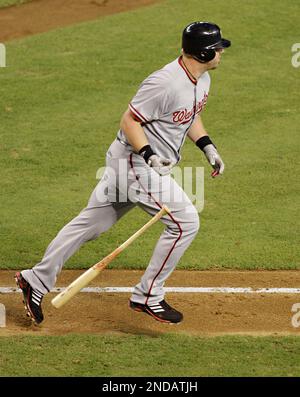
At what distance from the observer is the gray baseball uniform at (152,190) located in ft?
23.5

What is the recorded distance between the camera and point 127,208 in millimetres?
7551

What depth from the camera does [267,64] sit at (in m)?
12.9

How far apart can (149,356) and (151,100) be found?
171cm

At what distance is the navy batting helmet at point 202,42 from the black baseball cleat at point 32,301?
1.99 metres

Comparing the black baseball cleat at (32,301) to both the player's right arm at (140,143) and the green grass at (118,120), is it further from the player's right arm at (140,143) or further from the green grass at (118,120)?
the player's right arm at (140,143)

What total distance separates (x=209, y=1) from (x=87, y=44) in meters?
2.10

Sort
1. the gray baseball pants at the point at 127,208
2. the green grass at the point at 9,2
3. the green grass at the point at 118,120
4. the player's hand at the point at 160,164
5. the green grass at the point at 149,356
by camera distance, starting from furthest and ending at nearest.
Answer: the green grass at the point at 9,2, the green grass at the point at 118,120, the gray baseball pants at the point at 127,208, the player's hand at the point at 160,164, the green grass at the point at 149,356

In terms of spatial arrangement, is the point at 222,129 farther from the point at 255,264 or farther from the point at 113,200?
the point at 113,200

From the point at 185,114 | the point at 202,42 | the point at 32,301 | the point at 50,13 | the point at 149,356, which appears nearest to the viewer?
the point at 149,356

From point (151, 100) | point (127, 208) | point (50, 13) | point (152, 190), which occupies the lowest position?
point (50, 13)

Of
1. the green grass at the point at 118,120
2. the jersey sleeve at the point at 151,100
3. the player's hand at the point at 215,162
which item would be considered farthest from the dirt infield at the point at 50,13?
the jersey sleeve at the point at 151,100

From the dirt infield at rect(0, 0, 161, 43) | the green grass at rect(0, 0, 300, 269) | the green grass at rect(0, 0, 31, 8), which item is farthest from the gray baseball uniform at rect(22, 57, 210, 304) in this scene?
the green grass at rect(0, 0, 31, 8)

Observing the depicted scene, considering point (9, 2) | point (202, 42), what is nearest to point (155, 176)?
point (202, 42)

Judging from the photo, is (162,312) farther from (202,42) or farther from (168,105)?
(202,42)
